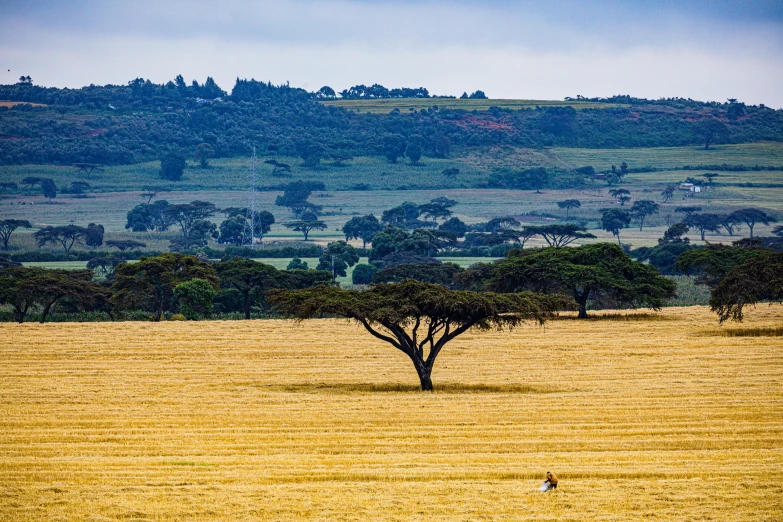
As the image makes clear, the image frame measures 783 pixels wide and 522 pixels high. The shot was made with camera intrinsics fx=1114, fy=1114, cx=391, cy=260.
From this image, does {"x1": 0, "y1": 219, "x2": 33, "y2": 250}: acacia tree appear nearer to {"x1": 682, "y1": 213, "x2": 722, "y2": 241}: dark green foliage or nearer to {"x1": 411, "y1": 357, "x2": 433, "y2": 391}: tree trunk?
{"x1": 682, "y1": 213, "x2": 722, "y2": 241}: dark green foliage

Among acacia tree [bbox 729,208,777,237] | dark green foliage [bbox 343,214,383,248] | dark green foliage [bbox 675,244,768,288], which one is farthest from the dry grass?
acacia tree [bbox 729,208,777,237]

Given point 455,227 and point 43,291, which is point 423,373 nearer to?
point 43,291

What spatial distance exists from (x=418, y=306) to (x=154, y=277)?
41525 mm

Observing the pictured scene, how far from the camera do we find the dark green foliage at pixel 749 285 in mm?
54312

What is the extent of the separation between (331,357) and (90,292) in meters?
30.7

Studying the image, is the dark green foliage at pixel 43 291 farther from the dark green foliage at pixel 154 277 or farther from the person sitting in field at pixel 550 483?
the person sitting in field at pixel 550 483

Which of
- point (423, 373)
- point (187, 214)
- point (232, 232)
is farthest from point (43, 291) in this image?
point (187, 214)

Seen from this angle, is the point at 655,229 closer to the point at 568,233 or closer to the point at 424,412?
the point at 568,233

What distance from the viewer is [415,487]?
23.5 m

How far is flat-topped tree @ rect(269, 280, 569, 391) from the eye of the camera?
37.9 metres

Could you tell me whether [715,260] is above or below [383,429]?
above

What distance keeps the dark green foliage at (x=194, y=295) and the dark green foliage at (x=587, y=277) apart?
18572 mm

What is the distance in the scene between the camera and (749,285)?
54.5 metres

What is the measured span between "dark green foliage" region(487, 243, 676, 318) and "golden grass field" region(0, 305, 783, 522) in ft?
41.0
